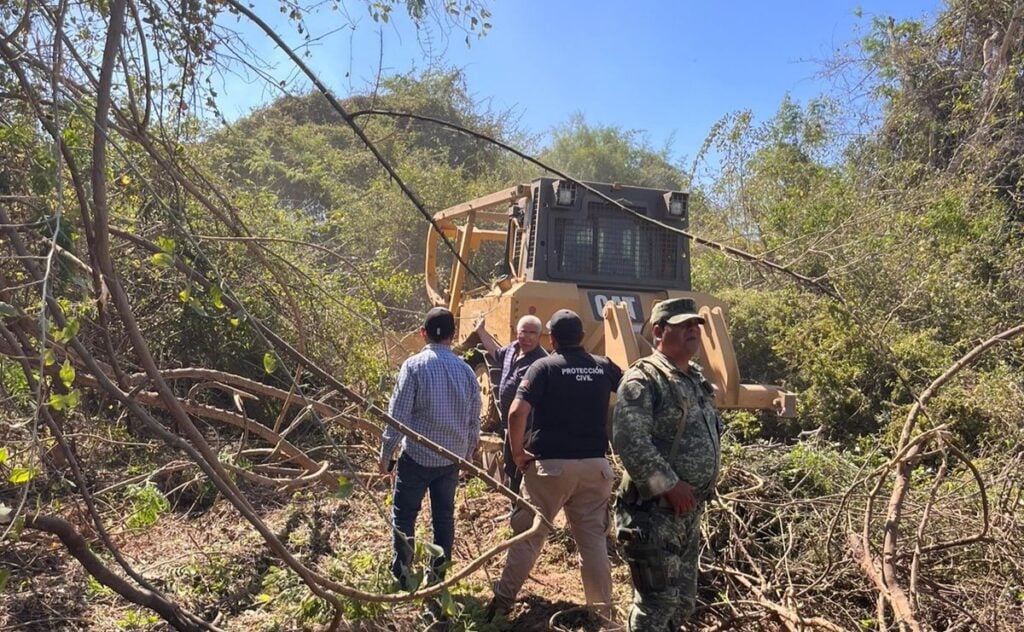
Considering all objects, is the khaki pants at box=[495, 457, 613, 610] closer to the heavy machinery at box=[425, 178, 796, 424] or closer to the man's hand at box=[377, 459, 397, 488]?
the man's hand at box=[377, 459, 397, 488]

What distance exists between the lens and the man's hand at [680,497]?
11.1 ft

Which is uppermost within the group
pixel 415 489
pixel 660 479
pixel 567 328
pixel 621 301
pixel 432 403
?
pixel 621 301

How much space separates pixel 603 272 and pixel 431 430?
335cm

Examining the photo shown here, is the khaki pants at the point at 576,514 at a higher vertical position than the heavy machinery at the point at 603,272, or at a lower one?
lower

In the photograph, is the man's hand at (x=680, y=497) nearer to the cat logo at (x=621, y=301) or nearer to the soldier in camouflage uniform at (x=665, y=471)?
the soldier in camouflage uniform at (x=665, y=471)

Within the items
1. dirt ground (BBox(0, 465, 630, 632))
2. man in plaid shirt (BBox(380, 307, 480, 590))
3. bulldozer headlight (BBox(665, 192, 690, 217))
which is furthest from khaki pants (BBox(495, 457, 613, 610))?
bulldozer headlight (BBox(665, 192, 690, 217))

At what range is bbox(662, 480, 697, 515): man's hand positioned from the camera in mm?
3391

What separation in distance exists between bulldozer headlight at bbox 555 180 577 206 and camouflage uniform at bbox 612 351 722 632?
3.67m

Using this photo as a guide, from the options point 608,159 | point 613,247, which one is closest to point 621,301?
point 613,247

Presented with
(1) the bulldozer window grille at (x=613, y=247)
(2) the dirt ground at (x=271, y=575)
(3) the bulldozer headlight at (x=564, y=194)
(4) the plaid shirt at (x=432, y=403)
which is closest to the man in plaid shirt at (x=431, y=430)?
(4) the plaid shirt at (x=432, y=403)

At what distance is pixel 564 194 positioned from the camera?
7.10m

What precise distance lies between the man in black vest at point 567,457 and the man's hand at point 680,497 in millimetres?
975

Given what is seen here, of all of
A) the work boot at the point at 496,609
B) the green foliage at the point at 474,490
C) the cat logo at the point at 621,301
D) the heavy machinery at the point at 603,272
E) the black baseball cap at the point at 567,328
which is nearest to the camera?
the work boot at the point at 496,609

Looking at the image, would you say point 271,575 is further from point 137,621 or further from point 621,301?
point 621,301
